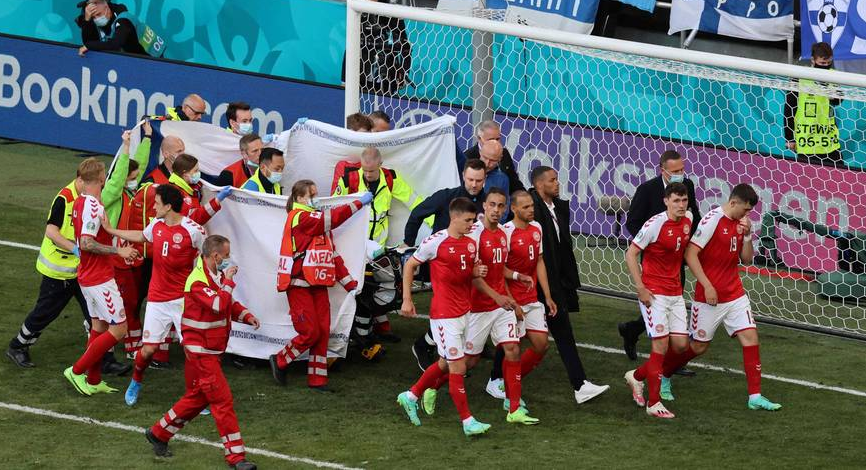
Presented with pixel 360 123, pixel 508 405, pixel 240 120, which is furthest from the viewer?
pixel 240 120

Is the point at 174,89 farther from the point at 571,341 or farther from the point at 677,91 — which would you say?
the point at 571,341

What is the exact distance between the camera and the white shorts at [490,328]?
34.0 feet

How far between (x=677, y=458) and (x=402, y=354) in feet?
10.6

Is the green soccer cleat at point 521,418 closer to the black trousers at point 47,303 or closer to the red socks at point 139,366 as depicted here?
the red socks at point 139,366

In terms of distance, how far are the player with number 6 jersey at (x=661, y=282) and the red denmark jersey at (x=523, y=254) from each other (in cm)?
71

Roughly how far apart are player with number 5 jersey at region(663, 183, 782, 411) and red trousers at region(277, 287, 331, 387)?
2824 mm

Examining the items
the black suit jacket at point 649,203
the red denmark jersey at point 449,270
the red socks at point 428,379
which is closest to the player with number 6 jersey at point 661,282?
the black suit jacket at point 649,203

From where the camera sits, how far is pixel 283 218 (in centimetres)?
1156

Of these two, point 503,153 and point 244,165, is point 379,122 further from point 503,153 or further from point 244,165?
point 244,165

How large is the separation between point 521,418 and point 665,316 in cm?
134

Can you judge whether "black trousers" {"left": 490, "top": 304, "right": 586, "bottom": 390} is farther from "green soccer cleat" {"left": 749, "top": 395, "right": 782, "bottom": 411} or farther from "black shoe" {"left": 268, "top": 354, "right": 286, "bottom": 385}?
"black shoe" {"left": 268, "top": 354, "right": 286, "bottom": 385}

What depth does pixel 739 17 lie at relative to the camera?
17188mm

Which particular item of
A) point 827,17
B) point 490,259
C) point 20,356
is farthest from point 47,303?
point 827,17

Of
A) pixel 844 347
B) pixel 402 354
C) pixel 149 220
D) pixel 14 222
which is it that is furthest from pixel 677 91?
pixel 14 222
